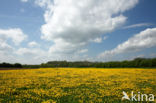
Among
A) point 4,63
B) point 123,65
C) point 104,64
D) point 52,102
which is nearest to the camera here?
point 52,102

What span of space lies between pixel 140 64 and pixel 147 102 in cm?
5275

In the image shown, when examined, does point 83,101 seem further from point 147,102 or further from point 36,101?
point 147,102

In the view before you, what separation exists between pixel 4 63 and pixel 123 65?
56724mm

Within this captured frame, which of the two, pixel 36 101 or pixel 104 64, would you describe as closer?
pixel 36 101

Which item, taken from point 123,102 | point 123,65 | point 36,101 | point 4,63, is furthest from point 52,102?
point 123,65

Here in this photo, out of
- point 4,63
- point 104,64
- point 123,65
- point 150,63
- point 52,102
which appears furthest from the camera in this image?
point 104,64

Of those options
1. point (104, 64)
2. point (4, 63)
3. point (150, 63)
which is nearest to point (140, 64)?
point (150, 63)

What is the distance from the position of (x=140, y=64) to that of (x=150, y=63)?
172 inches

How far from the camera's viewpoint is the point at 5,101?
22.0 ft

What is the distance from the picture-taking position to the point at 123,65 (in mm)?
55500

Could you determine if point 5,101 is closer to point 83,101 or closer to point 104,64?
point 83,101

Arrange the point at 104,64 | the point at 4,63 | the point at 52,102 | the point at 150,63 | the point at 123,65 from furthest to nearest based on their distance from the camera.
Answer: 1. the point at 104,64
2. the point at 123,65
3. the point at 150,63
4. the point at 4,63
5. the point at 52,102

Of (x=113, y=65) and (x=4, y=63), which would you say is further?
(x=113, y=65)

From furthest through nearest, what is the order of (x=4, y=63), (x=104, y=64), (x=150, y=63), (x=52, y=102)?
(x=104, y=64), (x=150, y=63), (x=4, y=63), (x=52, y=102)
